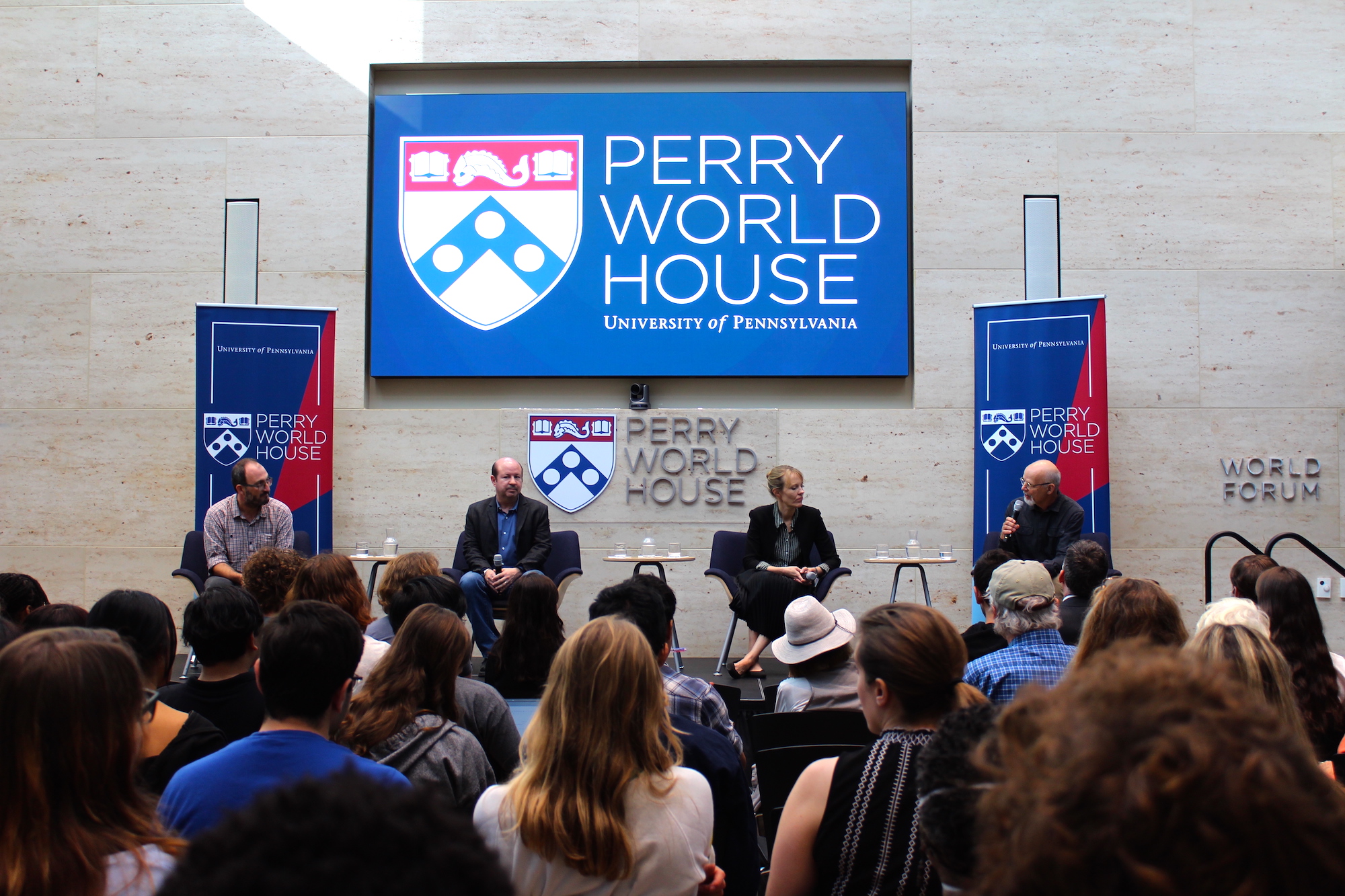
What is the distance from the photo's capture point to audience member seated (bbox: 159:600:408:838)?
1.47m

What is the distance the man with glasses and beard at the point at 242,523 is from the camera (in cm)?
576

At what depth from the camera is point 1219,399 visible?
7.02 meters

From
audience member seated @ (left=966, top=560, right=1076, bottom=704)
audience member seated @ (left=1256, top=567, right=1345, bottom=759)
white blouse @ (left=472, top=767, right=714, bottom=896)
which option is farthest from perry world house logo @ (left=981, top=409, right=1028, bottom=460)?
white blouse @ (left=472, top=767, right=714, bottom=896)

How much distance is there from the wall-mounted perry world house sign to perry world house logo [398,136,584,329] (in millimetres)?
11

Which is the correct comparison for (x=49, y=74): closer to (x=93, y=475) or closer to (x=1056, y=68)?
(x=93, y=475)

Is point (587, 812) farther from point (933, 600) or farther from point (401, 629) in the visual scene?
point (933, 600)

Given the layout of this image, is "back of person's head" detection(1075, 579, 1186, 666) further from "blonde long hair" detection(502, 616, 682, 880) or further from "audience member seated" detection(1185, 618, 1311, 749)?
"blonde long hair" detection(502, 616, 682, 880)

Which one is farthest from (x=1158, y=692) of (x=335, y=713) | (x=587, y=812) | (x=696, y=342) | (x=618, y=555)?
(x=696, y=342)

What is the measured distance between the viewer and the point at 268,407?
6.54 metres

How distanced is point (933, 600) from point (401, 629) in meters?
5.40

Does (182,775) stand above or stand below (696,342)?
below

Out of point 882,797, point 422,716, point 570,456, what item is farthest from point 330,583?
point 570,456

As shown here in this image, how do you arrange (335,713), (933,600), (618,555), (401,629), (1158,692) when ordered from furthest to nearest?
1. (933,600)
2. (618,555)
3. (401,629)
4. (335,713)
5. (1158,692)

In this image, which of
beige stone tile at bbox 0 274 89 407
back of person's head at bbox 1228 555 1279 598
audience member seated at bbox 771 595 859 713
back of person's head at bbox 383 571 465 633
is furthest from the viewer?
beige stone tile at bbox 0 274 89 407
